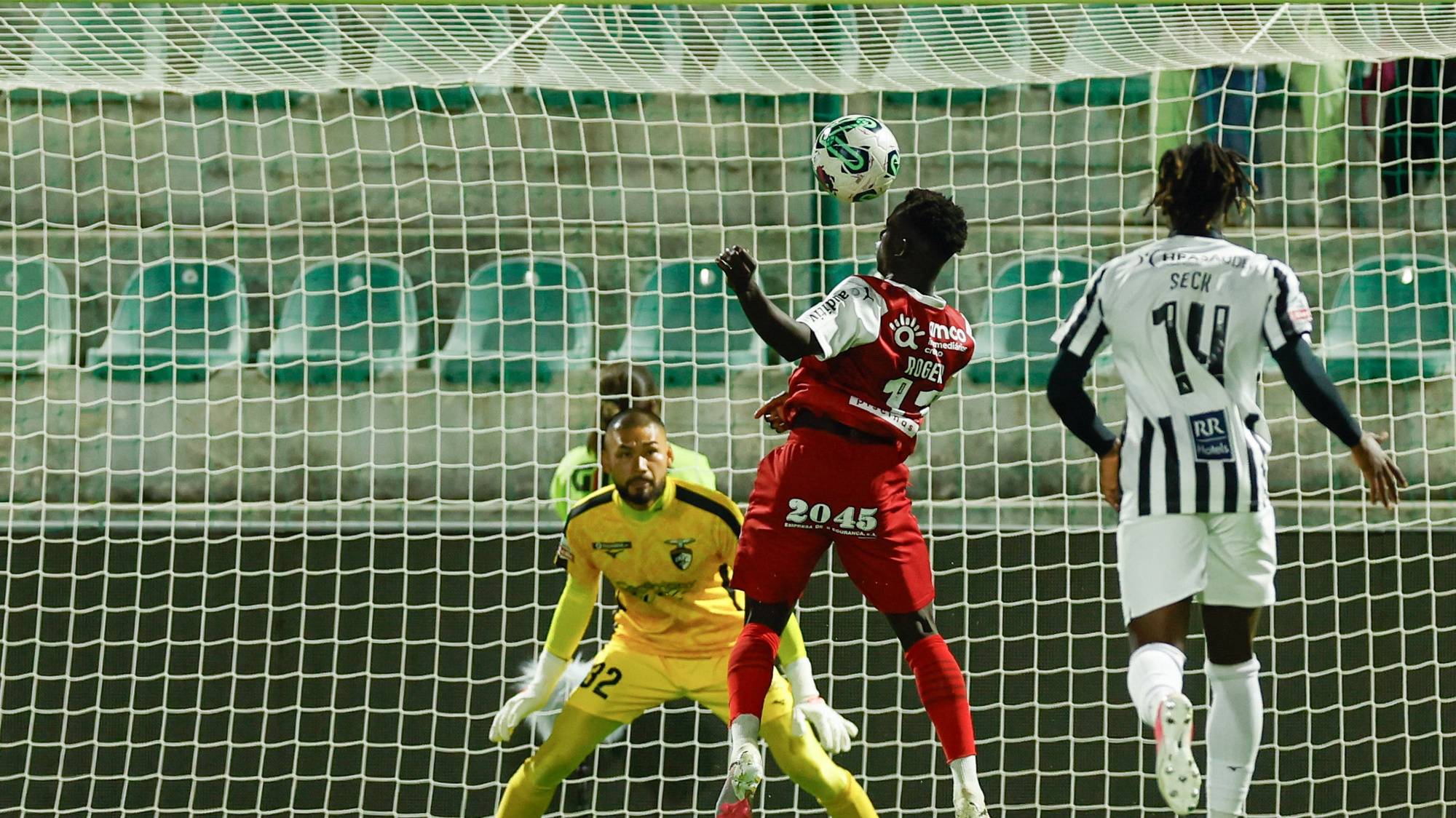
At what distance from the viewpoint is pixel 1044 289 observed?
24.8ft

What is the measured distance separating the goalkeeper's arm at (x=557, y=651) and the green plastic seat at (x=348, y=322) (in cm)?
299

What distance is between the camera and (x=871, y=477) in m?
3.79

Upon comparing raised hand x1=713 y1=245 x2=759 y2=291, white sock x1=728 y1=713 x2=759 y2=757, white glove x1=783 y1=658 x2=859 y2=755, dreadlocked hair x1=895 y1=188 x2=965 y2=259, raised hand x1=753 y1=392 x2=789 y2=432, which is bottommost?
white glove x1=783 y1=658 x2=859 y2=755

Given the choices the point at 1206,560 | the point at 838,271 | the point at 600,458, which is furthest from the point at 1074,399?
the point at 838,271

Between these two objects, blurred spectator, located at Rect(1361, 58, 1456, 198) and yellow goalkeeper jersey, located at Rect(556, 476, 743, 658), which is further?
blurred spectator, located at Rect(1361, 58, 1456, 198)

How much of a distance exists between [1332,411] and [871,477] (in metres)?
1.11

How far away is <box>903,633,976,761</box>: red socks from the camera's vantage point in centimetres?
374

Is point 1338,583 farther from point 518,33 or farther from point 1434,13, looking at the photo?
point 518,33

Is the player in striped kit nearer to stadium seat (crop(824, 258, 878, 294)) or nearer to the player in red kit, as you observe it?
the player in red kit

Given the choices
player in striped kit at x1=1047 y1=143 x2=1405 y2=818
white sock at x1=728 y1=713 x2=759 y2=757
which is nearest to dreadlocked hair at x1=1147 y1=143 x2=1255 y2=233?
player in striped kit at x1=1047 y1=143 x2=1405 y2=818

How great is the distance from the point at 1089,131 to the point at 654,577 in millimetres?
4260

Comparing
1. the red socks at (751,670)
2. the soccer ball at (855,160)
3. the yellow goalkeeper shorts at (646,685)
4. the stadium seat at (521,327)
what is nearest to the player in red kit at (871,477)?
the red socks at (751,670)

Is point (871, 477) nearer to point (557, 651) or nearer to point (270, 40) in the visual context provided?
point (557, 651)

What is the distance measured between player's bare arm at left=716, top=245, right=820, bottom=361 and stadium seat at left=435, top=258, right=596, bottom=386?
3511mm
